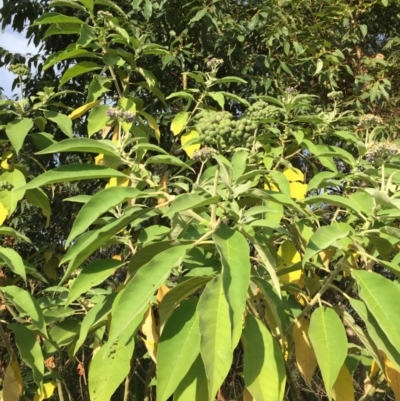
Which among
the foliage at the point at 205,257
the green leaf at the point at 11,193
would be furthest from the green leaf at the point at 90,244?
the green leaf at the point at 11,193

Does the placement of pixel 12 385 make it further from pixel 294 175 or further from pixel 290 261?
pixel 294 175

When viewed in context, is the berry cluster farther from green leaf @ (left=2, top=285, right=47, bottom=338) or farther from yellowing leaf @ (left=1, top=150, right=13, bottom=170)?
yellowing leaf @ (left=1, top=150, right=13, bottom=170)

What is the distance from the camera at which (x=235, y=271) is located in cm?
100

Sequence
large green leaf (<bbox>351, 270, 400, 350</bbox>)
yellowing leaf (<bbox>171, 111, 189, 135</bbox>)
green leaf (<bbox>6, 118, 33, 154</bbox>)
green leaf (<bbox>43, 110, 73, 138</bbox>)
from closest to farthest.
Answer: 1. large green leaf (<bbox>351, 270, 400, 350</bbox>)
2. green leaf (<bbox>6, 118, 33, 154</bbox>)
3. green leaf (<bbox>43, 110, 73, 138</bbox>)
4. yellowing leaf (<bbox>171, 111, 189, 135</bbox>)

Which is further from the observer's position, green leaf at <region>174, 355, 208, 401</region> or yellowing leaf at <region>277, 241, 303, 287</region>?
yellowing leaf at <region>277, 241, 303, 287</region>

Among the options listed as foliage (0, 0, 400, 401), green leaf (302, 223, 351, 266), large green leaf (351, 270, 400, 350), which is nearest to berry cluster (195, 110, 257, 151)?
foliage (0, 0, 400, 401)

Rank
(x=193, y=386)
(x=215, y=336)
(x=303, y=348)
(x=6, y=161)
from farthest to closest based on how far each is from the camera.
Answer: (x=6, y=161) < (x=303, y=348) < (x=193, y=386) < (x=215, y=336)

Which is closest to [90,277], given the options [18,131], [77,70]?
[18,131]

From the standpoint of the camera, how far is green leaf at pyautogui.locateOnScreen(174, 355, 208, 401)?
1.07m

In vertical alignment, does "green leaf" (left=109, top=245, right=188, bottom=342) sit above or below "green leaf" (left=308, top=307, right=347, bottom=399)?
above

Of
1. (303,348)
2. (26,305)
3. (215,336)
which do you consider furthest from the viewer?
(303,348)

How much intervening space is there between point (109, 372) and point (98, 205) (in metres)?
0.49

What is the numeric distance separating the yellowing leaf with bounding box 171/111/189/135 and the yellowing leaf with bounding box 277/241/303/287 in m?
0.85

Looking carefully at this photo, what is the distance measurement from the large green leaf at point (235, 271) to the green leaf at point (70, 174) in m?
0.31
